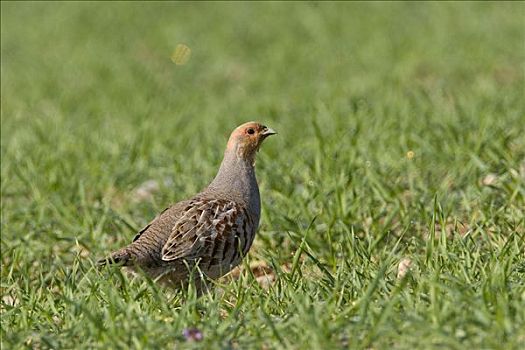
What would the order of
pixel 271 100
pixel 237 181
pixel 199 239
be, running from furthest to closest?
pixel 271 100 → pixel 237 181 → pixel 199 239

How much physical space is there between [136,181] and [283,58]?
6524 millimetres

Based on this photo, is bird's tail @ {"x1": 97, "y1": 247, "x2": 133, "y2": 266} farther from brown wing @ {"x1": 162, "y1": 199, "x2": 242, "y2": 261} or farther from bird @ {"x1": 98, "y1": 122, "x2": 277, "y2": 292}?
brown wing @ {"x1": 162, "y1": 199, "x2": 242, "y2": 261}

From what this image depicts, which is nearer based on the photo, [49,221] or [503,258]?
[503,258]

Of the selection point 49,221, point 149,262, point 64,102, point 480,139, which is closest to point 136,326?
point 149,262

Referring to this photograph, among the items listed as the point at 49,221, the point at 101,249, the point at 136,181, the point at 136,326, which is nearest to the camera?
the point at 136,326

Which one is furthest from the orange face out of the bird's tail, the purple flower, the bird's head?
the purple flower

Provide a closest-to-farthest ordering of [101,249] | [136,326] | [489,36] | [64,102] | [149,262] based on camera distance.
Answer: [136,326]
[149,262]
[101,249]
[64,102]
[489,36]

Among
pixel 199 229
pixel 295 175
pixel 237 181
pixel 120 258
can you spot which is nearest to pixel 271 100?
pixel 295 175

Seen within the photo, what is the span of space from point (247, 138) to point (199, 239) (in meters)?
0.74

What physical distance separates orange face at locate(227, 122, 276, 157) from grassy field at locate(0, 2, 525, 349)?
0.47m

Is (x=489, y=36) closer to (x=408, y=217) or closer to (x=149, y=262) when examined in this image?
(x=408, y=217)

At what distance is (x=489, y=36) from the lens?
12812 mm

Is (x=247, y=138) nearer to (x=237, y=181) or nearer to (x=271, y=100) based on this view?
(x=237, y=181)

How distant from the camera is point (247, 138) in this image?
5.48 metres
